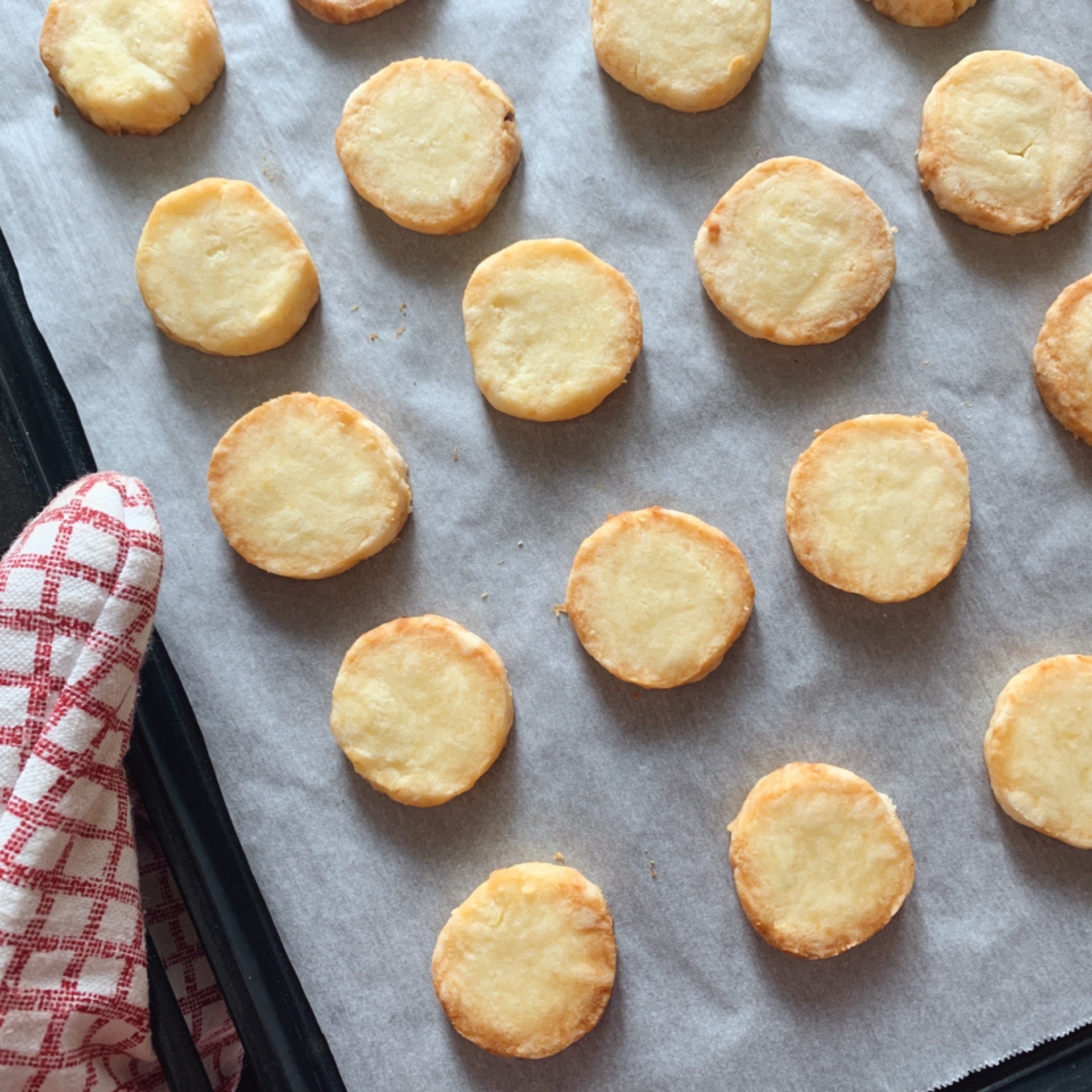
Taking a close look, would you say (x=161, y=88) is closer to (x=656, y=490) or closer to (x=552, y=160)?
(x=552, y=160)

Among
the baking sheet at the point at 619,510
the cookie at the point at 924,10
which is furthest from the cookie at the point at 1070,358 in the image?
the cookie at the point at 924,10

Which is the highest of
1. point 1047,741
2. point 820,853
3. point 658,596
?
point 658,596

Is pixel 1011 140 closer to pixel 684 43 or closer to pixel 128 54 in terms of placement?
pixel 684 43

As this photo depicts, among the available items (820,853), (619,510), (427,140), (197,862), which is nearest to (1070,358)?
(619,510)

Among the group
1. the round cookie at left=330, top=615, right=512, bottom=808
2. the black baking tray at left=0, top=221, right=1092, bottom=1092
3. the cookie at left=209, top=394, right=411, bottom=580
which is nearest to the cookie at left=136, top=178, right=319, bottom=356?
the cookie at left=209, top=394, right=411, bottom=580

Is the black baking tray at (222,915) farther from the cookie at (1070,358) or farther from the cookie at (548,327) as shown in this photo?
the cookie at (1070,358)

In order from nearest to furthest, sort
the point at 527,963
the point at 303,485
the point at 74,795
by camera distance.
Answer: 1. the point at 74,795
2. the point at 527,963
3. the point at 303,485

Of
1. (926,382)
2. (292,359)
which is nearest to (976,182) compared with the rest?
(926,382)
